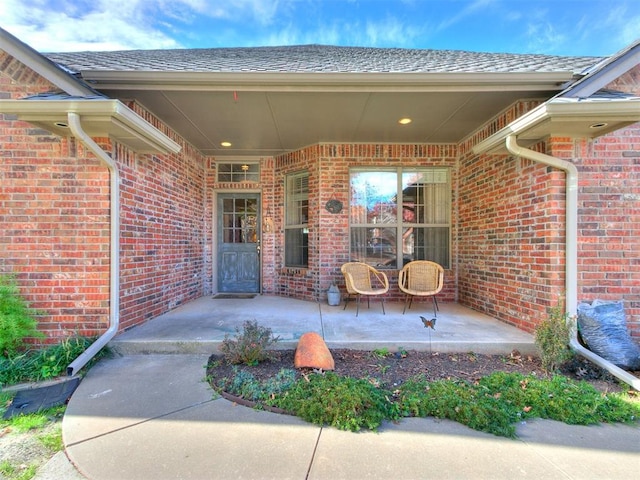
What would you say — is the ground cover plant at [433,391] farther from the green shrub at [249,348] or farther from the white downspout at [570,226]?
the white downspout at [570,226]

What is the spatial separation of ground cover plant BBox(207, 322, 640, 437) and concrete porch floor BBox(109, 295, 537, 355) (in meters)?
0.19

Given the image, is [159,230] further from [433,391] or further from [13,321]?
[433,391]

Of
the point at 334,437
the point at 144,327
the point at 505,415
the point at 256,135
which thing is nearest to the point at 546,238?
the point at 505,415

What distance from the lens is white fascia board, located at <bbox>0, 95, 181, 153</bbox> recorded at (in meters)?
2.50

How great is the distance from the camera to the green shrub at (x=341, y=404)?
6.17 ft

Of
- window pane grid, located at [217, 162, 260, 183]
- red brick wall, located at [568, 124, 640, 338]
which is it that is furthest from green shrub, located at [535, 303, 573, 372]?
window pane grid, located at [217, 162, 260, 183]

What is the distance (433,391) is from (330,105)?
3.19 metres

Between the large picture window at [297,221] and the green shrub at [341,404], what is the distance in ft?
10.6

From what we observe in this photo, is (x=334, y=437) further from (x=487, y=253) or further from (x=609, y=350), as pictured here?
(x=487, y=253)

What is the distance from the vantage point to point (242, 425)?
1.89 meters

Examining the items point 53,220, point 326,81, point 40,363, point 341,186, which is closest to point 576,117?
point 326,81

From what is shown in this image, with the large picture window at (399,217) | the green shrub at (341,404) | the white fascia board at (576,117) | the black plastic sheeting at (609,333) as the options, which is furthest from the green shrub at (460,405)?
the large picture window at (399,217)

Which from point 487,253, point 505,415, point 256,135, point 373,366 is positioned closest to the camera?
point 505,415

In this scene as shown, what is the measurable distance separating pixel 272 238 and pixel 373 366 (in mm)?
3517
